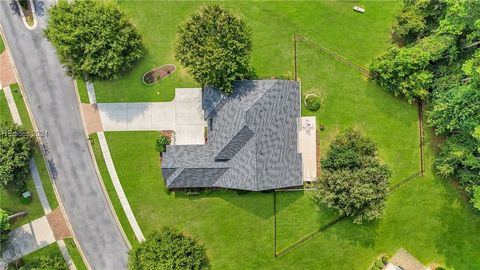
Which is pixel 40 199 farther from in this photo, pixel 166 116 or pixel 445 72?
pixel 445 72

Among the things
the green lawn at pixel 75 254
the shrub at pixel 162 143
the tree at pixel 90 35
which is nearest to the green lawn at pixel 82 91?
the tree at pixel 90 35

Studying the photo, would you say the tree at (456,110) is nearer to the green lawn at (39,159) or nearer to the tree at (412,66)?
the tree at (412,66)

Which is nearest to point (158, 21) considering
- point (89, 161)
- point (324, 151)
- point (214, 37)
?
point (214, 37)

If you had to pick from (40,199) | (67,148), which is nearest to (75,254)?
(40,199)

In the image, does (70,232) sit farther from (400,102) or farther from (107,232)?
(400,102)

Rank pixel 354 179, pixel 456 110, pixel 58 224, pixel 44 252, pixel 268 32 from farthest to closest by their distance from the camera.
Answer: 1. pixel 58 224
2. pixel 44 252
3. pixel 268 32
4. pixel 354 179
5. pixel 456 110

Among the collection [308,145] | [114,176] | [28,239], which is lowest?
[28,239]

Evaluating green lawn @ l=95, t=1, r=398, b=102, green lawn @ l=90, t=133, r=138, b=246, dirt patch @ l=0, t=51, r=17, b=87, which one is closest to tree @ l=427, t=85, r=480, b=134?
green lawn @ l=95, t=1, r=398, b=102
